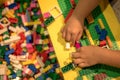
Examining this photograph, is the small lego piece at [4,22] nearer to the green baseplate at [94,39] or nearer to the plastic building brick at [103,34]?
the green baseplate at [94,39]

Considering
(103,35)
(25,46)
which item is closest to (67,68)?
(103,35)

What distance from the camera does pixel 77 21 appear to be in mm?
925

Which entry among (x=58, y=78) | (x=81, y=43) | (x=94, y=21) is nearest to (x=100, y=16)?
(x=94, y=21)

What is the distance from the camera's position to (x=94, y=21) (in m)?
0.95

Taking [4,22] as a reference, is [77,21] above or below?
below

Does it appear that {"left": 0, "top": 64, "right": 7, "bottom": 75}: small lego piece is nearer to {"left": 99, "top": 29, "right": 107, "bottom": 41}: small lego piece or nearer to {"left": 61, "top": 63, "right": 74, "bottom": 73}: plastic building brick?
{"left": 61, "top": 63, "right": 74, "bottom": 73}: plastic building brick

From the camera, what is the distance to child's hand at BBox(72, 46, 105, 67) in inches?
33.9

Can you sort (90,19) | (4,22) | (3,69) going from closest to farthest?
(90,19), (3,69), (4,22)

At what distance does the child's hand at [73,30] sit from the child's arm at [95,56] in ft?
0.18

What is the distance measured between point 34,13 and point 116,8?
44 cm

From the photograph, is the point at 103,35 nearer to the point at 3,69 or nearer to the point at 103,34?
the point at 103,34

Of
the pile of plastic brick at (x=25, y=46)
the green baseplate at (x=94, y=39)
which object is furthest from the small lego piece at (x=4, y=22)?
the green baseplate at (x=94, y=39)

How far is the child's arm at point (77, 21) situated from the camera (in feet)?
2.97

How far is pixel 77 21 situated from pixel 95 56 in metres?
0.15
